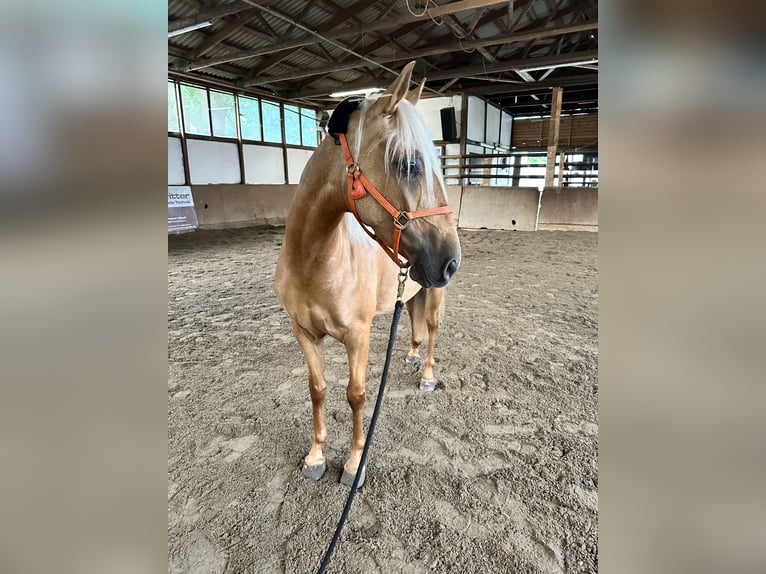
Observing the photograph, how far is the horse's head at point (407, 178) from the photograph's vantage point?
4.16ft

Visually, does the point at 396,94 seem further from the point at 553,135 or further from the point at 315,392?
the point at 553,135

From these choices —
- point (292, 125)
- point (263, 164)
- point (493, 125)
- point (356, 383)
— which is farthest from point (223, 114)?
point (356, 383)

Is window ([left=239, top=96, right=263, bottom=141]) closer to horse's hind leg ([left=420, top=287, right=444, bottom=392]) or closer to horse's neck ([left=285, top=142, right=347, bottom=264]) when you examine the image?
horse's hind leg ([left=420, top=287, right=444, bottom=392])

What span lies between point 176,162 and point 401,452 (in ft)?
35.4

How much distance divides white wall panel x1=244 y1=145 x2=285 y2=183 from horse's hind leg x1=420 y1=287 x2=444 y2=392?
11.7m

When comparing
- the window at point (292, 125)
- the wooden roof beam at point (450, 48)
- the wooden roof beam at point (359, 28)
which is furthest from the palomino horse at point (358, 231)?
the window at point (292, 125)

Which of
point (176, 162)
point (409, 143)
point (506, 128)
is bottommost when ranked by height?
point (409, 143)

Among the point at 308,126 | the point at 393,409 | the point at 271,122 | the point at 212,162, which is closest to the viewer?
the point at 393,409

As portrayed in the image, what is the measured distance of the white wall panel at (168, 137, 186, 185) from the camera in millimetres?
10230

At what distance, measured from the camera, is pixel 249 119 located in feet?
42.0

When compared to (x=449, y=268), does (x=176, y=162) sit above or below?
above
